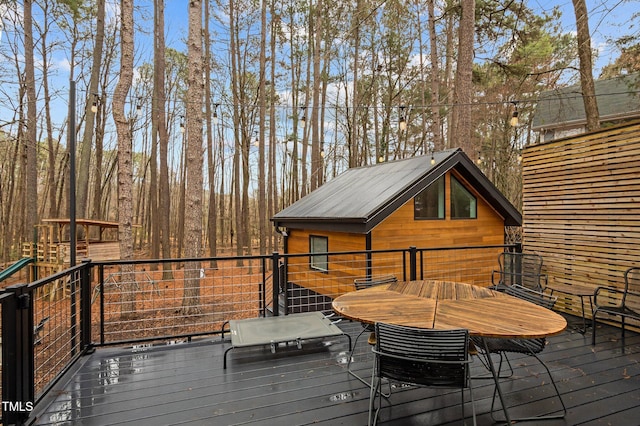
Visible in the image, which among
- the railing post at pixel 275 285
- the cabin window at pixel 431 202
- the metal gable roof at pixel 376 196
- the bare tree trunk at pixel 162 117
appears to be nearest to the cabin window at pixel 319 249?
the metal gable roof at pixel 376 196

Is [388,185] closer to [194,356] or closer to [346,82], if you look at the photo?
[194,356]

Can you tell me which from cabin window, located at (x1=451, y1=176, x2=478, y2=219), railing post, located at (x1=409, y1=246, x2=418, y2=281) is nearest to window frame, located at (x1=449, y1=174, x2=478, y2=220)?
cabin window, located at (x1=451, y1=176, x2=478, y2=219)

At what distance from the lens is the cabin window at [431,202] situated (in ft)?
23.3

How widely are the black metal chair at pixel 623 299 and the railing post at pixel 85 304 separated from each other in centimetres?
511

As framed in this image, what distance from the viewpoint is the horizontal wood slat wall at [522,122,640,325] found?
4195mm

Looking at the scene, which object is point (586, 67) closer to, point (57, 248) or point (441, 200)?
point (441, 200)

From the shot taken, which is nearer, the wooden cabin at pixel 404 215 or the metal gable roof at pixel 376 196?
the metal gable roof at pixel 376 196

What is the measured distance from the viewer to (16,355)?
6.80ft

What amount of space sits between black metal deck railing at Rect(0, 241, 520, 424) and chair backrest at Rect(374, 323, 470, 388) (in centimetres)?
156

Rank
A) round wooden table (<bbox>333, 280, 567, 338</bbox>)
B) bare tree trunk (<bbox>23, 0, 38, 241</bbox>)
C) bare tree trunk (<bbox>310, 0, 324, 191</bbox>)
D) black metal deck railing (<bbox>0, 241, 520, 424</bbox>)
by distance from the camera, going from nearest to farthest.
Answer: round wooden table (<bbox>333, 280, 567, 338</bbox>)
black metal deck railing (<bbox>0, 241, 520, 424</bbox>)
bare tree trunk (<bbox>23, 0, 38, 241</bbox>)
bare tree trunk (<bbox>310, 0, 324, 191</bbox>)

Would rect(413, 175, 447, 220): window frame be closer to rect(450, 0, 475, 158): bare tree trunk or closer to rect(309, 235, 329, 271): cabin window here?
rect(450, 0, 475, 158): bare tree trunk

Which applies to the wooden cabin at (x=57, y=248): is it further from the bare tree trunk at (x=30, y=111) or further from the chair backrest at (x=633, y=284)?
the chair backrest at (x=633, y=284)

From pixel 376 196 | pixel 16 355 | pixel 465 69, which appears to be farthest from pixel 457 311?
pixel 465 69

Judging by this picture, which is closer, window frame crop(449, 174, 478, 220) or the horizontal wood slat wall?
the horizontal wood slat wall
